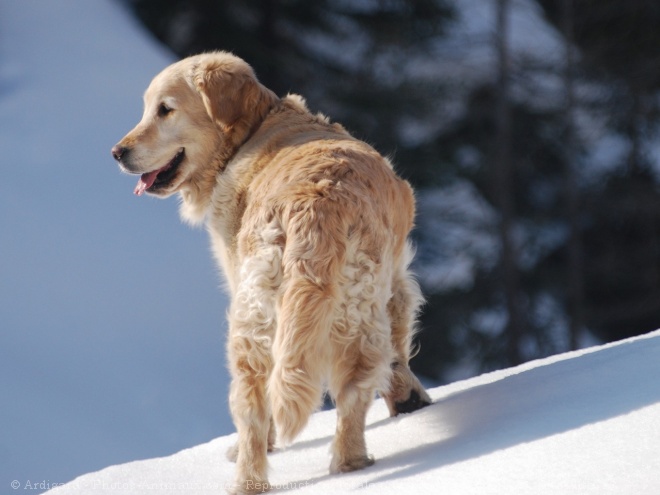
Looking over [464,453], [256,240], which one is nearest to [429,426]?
[464,453]

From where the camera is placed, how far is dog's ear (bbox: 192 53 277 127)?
3.46 m

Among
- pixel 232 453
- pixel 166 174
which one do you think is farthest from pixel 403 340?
pixel 166 174

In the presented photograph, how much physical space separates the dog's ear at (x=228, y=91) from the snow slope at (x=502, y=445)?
1.27 meters

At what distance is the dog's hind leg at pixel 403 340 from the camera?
11.2 ft

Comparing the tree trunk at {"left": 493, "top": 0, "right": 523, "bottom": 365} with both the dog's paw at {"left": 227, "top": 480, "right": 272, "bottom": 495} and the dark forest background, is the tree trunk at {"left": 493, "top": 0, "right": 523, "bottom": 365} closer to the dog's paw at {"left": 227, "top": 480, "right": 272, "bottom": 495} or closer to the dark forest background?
the dark forest background

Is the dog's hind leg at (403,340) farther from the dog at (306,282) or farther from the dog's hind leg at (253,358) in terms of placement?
the dog's hind leg at (253,358)

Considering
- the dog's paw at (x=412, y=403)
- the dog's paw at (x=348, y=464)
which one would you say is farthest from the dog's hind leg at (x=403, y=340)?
the dog's paw at (x=348, y=464)

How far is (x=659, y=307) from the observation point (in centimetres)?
898

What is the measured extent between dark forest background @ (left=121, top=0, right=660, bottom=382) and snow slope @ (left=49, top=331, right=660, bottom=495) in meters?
5.17

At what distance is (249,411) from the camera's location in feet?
8.87

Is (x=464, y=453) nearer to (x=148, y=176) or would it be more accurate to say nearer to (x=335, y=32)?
(x=148, y=176)

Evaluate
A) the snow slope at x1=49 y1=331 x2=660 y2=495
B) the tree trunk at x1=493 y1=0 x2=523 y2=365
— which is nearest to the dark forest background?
the tree trunk at x1=493 y1=0 x2=523 y2=365

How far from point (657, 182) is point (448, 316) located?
2522mm

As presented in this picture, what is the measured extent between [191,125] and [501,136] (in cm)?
598
